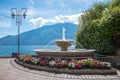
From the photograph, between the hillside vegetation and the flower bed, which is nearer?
the flower bed

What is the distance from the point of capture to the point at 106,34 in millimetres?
22312

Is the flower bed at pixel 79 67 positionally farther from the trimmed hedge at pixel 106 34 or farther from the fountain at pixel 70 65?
the trimmed hedge at pixel 106 34

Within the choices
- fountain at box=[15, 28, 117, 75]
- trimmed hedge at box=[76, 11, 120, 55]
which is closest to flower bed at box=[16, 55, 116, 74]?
fountain at box=[15, 28, 117, 75]

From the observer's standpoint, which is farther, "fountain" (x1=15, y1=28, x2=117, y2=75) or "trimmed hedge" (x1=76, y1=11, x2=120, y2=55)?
"trimmed hedge" (x1=76, y1=11, x2=120, y2=55)

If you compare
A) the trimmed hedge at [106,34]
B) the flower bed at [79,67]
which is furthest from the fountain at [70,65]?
the trimmed hedge at [106,34]

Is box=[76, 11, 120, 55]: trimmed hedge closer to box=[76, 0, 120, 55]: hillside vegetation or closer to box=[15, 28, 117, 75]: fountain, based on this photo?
box=[76, 0, 120, 55]: hillside vegetation

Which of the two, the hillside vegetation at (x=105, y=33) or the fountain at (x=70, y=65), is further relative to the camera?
the hillside vegetation at (x=105, y=33)

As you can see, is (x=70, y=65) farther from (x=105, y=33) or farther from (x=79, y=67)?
(x=105, y=33)

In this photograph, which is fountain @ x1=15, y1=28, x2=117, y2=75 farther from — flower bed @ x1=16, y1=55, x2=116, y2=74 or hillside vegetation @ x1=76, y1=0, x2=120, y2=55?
hillside vegetation @ x1=76, y1=0, x2=120, y2=55

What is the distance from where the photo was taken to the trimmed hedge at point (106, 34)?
855 inches

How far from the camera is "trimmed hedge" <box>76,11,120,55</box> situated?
855 inches

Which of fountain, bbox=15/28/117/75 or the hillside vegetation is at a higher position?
the hillside vegetation

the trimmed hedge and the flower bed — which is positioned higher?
the trimmed hedge

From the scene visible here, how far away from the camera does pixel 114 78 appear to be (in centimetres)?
1384
